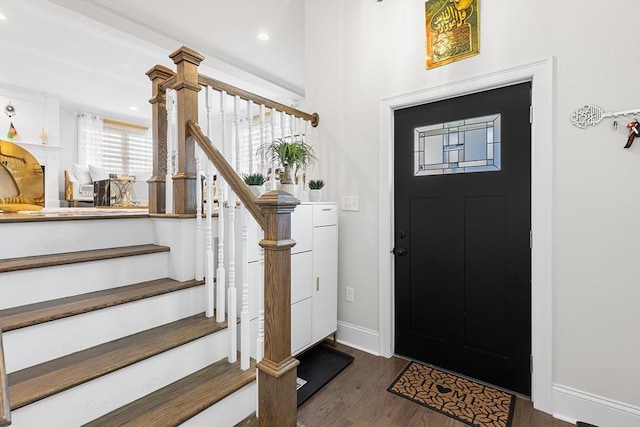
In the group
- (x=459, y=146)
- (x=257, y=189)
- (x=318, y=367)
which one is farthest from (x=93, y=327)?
(x=459, y=146)

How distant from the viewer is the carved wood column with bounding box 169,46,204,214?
6.08 feet

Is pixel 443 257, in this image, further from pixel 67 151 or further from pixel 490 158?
pixel 67 151

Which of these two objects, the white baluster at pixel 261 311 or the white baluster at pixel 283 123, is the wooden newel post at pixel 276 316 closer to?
the white baluster at pixel 261 311

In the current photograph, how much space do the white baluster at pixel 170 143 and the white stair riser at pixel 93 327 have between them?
63 cm

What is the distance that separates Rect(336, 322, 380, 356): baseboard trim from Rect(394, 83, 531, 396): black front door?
18cm

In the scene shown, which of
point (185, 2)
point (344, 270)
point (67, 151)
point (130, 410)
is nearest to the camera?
point (130, 410)

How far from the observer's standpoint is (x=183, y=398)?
52.9 inches

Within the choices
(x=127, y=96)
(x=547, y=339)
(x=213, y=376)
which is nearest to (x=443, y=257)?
(x=547, y=339)

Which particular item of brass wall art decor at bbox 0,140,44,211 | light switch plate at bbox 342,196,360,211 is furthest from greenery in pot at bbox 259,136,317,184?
brass wall art decor at bbox 0,140,44,211

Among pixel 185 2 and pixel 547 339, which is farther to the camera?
pixel 185 2

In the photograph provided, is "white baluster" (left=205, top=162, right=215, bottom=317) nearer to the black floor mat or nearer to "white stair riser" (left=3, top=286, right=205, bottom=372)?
"white stair riser" (left=3, top=286, right=205, bottom=372)

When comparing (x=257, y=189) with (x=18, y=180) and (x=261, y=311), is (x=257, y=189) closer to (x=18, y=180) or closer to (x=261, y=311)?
(x=261, y=311)

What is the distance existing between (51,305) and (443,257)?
7.60 ft

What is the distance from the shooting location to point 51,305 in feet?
4.74
